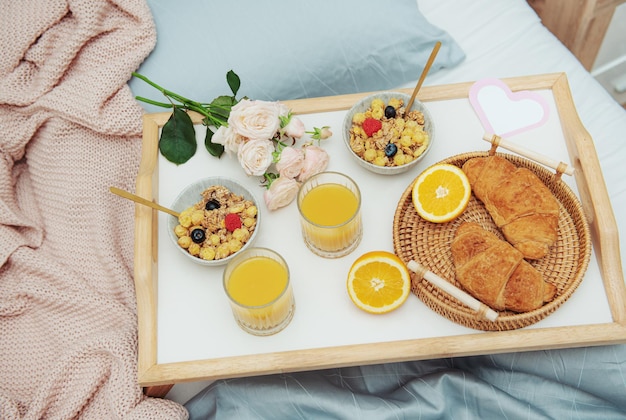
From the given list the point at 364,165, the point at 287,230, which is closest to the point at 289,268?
the point at 287,230

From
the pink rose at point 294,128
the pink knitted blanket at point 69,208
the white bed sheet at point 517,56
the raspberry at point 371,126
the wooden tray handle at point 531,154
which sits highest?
the white bed sheet at point 517,56

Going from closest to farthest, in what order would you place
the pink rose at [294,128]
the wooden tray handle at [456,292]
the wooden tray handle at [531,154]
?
the wooden tray handle at [456,292], the wooden tray handle at [531,154], the pink rose at [294,128]

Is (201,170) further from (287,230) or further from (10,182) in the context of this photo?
(10,182)

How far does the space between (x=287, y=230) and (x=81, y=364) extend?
1.64 feet

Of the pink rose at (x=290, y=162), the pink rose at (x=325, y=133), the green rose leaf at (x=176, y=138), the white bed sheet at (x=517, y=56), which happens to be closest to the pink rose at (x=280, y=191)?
the pink rose at (x=290, y=162)

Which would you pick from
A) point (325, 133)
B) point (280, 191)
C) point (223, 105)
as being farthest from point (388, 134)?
point (223, 105)

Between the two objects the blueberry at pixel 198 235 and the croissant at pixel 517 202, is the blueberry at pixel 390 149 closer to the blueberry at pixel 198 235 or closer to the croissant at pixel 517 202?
the croissant at pixel 517 202

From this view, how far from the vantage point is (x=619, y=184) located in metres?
1.33

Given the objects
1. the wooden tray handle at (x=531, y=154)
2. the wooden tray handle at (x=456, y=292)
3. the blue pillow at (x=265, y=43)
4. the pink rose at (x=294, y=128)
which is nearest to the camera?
the wooden tray handle at (x=456, y=292)

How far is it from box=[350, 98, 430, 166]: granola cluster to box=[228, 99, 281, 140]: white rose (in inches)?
6.9

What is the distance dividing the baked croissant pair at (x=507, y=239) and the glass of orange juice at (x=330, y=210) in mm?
194

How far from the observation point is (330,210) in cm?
110

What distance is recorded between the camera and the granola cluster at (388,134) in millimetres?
1141

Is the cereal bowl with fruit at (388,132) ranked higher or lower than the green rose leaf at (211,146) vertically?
higher
